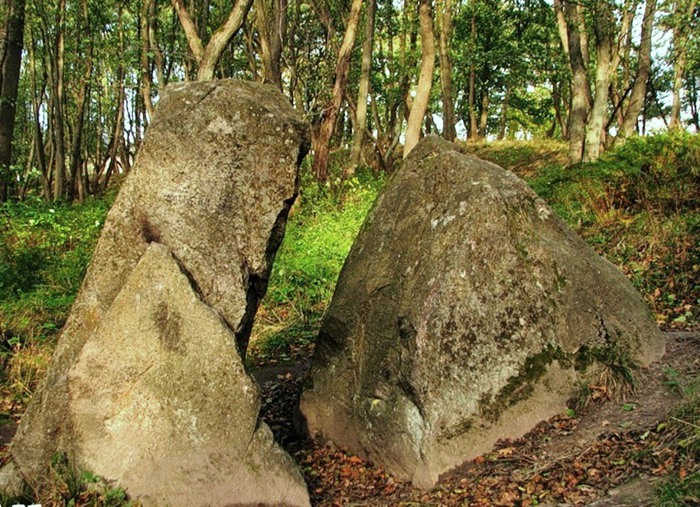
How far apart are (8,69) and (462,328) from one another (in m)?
11.6

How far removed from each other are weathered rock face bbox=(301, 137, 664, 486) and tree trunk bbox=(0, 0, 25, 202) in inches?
356

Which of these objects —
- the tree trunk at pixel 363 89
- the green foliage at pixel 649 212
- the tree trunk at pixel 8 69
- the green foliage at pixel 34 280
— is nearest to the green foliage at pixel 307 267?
the tree trunk at pixel 363 89

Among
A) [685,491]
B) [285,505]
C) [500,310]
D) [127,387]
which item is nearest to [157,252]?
[127,387]

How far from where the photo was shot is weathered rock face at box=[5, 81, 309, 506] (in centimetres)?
397

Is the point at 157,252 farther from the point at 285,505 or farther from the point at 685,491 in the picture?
the point at 685,491

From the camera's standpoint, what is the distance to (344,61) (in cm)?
1326

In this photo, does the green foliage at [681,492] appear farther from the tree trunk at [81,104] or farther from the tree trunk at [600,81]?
the tree trunk at [81,104]

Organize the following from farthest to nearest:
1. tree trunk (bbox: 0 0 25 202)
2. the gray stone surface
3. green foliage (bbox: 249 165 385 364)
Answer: tree trunk (bbox: 0 0 25 202)
green foliage (bbox: 249 165 385 364)
the gray stone surface

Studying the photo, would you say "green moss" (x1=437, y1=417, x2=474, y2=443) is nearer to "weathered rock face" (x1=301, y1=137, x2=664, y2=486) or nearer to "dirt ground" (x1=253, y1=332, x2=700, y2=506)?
"weathered rock face" (x1=301, y1=137, x2=664, y2=486)

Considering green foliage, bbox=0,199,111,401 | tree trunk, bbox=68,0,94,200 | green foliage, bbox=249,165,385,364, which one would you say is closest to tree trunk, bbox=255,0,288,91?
green foliage, bbox=249,165,385,364

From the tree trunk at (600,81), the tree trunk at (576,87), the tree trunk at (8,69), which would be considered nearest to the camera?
the tree trunk at (8,69)

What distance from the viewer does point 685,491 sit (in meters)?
3.32

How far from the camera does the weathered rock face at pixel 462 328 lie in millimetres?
4637

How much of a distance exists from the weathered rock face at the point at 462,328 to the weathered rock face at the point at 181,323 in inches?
44.2
